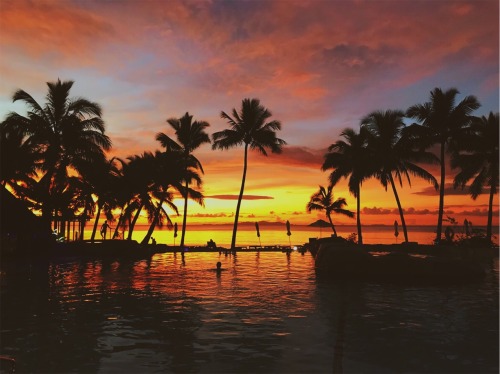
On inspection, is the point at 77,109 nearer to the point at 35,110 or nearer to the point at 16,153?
the point at 35,110

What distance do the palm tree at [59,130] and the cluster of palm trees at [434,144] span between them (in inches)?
956

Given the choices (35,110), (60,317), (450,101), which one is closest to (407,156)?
(450,101)

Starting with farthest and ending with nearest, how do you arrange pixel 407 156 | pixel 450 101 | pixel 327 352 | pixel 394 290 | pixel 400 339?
pixel 407 156 < pixel 450 101 < pixel 394 290 < pixel 400 339 < pixel 327 352

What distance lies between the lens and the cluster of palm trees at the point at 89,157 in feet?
103

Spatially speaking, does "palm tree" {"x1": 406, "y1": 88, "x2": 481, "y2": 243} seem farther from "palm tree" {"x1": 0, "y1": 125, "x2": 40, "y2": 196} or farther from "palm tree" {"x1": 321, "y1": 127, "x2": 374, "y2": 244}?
"palm tree" {"x1": 0, "y1": 125, "x2": 40, "y2": 196}

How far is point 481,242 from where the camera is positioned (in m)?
36.3

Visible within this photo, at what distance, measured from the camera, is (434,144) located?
37.1 metres

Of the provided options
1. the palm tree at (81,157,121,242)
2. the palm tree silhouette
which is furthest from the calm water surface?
the palm tree silhouette

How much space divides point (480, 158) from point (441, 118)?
5.91 metres

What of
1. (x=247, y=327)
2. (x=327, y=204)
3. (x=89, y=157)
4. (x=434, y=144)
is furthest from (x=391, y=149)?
(x=247, y=327)

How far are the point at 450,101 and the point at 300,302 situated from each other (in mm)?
28600

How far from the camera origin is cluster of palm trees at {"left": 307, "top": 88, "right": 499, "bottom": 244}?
35.7 m

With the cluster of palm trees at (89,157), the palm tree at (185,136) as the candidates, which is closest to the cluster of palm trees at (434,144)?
the cluster of palm trees at (89,157)

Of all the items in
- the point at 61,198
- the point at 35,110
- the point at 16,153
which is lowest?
the point at 61,198
